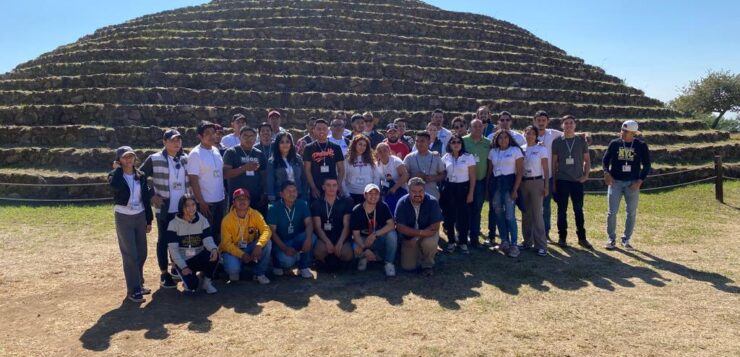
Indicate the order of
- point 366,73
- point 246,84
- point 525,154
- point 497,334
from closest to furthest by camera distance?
point 497,334 < point 525,154 < point 246,84 < point 366,73

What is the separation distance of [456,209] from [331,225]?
180cm

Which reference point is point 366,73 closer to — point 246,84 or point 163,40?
point 246,84

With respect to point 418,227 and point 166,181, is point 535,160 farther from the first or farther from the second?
point 166,181

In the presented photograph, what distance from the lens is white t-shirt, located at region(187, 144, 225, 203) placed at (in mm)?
5070

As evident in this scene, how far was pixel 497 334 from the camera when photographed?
3.84 m

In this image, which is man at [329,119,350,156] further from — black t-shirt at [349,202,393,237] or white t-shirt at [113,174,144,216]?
white t-shirt at [113,174,144,216]

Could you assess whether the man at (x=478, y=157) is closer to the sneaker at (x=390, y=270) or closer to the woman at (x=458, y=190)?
the woman at (x=458, y=190)

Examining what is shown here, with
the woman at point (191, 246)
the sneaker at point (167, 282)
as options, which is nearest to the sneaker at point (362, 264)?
the woman at point (191, 246)

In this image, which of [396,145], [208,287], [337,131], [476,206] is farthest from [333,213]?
[476,206]

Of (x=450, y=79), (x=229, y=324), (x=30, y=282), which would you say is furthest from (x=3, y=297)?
(x=450, y=79)

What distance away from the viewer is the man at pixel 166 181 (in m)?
4.85

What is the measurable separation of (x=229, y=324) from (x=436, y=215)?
8.38 ft

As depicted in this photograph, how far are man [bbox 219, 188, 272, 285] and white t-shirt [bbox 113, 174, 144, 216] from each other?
2.86 feet

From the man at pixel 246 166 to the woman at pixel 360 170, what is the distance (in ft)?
3.53
